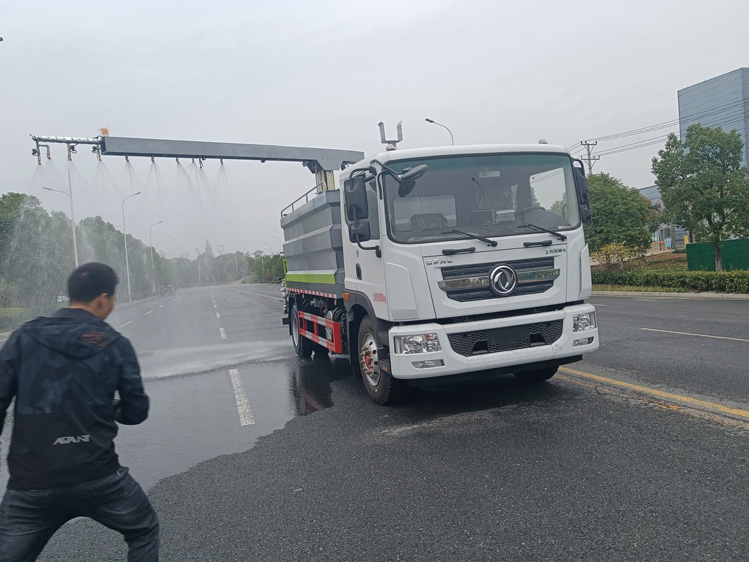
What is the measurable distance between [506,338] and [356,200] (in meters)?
1.98

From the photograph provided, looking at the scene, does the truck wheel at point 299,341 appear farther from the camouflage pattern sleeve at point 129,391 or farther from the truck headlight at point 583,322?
the camouflage pattern sleeve at point 129,391

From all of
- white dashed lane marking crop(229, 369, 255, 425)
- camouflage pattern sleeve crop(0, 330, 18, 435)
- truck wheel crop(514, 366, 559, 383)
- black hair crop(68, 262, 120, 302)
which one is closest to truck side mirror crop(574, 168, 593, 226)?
truck wheel crop(514, 366, 559, 383)

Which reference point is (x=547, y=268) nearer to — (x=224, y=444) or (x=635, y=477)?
(x=635, y=477)

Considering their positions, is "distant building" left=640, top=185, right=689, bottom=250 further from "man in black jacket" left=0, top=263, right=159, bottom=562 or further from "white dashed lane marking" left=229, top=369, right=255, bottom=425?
"man in black jacket" left=0, top=263, right=159, bottom=562

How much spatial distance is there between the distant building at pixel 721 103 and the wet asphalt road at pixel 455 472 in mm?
45280

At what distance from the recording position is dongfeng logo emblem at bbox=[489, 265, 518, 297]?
5551 millimetres

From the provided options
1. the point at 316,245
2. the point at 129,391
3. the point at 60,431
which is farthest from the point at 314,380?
the point at 60,431

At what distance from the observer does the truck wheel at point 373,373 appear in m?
6.02

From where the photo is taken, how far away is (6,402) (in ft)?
8.00

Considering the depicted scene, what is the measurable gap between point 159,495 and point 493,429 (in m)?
2.80

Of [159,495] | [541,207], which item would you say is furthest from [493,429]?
[159,495]

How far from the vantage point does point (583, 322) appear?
5.86 m

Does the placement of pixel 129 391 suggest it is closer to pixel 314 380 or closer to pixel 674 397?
pixel 674 397

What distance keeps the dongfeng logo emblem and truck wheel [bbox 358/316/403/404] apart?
4.40 feet
